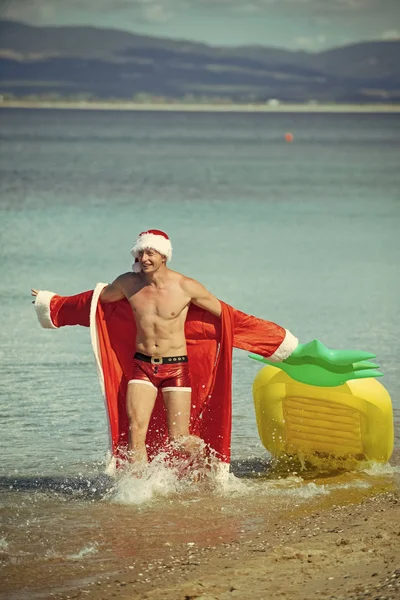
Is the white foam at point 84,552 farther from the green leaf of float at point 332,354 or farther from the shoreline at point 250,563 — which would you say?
the green leaf of float at point 332,354

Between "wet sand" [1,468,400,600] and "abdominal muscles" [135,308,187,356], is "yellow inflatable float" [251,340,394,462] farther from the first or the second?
"abdominal muscles" [135,308,187,356]

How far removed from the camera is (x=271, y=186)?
32.7m

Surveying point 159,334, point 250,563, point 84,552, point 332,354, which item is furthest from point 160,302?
point 250,563

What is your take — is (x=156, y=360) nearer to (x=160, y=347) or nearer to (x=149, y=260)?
(x=160, y=347)

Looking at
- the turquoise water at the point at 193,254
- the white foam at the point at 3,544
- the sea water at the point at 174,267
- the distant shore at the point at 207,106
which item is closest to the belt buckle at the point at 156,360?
the sea water at the point at 174,267

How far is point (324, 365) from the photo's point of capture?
25.5 feet

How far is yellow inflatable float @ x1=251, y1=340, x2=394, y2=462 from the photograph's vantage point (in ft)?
25.5

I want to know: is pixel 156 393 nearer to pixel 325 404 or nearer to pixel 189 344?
pixel 189 344

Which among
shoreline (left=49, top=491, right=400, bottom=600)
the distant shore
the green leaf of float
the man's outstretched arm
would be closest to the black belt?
the man's outstretched arm

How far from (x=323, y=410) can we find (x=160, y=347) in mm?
1124

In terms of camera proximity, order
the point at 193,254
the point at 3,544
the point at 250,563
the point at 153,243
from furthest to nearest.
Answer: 1. the point at 193,254
2. the point at 153,243
3. the point at 3,544
4. the point at 250,563

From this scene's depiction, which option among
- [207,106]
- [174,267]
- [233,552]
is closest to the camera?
[233,552]

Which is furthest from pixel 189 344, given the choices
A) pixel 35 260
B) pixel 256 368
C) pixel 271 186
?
pixel 271 186

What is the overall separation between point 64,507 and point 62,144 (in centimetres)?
5100
